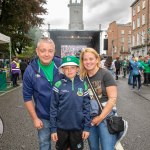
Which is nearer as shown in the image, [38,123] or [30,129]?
[38,123]

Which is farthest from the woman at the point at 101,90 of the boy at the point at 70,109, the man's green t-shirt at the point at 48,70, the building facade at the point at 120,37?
the building facade at the point at 120,37

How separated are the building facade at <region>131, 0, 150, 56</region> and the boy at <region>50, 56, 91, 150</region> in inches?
1774

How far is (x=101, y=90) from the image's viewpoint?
12.0ft

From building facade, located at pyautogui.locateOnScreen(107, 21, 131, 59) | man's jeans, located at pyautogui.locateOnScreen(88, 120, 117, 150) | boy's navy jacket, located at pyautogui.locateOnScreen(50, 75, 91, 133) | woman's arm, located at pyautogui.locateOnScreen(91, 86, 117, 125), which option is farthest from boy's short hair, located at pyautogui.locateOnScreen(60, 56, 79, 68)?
building facade, located at pyautogui.locateOnScreen(107, 21, 131, 59)

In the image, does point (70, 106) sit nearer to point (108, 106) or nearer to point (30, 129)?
point (108, 106)

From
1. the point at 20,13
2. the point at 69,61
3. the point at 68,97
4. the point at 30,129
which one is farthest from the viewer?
the point at 20,13

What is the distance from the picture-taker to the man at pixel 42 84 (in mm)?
3600

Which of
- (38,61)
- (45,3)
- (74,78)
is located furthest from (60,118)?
(45,3)

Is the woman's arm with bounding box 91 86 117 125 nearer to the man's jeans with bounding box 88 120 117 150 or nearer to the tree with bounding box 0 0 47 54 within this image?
the man's jeans with bounding box 88 120 117 150

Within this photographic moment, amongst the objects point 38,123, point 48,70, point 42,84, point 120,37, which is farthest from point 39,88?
point 120,37

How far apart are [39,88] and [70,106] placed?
0.43 meters

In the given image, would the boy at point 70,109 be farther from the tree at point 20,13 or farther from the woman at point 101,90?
the tree at point 20,13

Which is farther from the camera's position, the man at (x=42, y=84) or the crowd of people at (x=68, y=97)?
the man at (x=42, y=84)

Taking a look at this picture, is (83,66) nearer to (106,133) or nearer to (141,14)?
(106,133)
